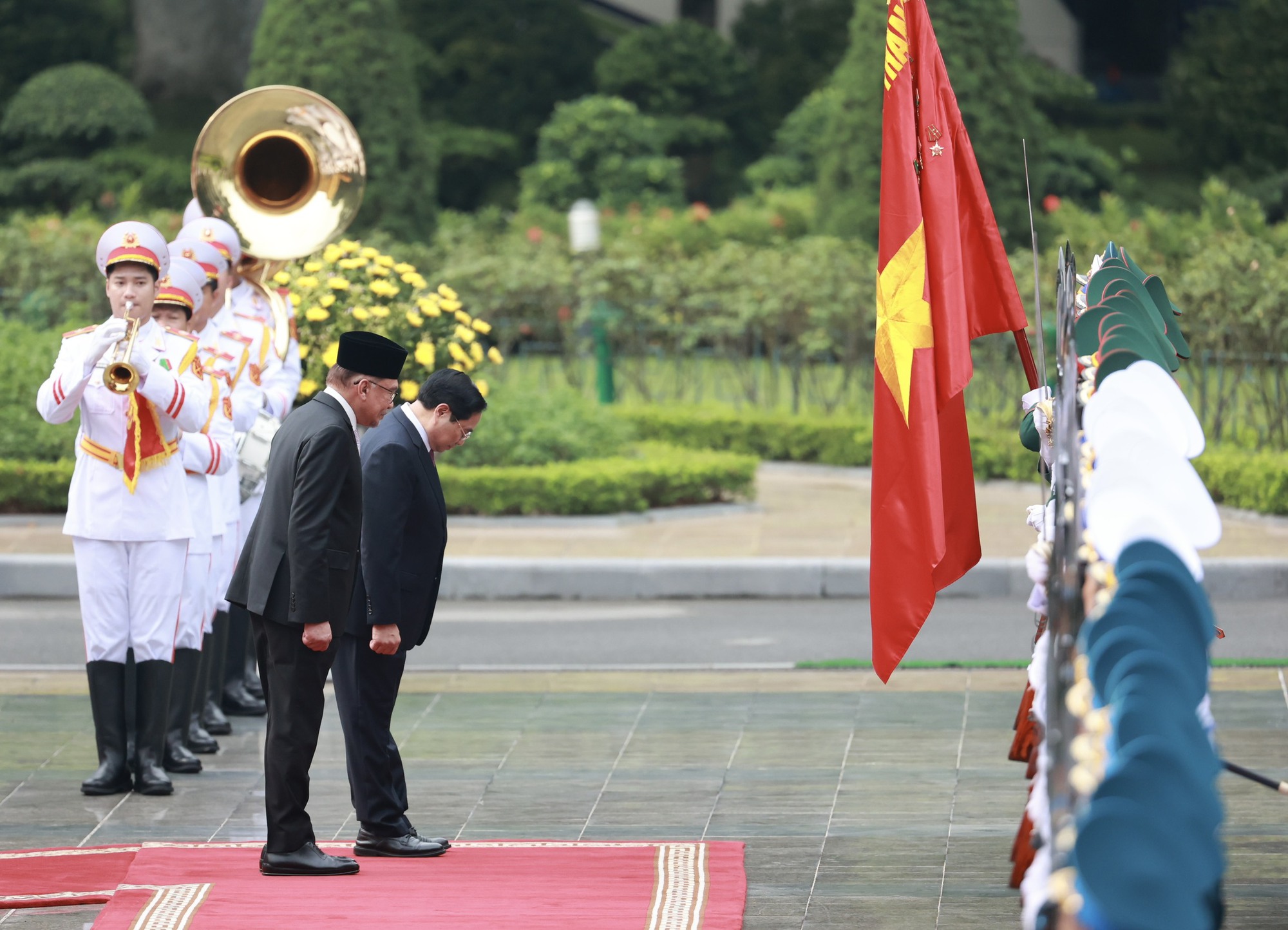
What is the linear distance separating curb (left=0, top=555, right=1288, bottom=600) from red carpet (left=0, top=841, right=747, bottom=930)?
4.92m

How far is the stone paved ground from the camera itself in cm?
573

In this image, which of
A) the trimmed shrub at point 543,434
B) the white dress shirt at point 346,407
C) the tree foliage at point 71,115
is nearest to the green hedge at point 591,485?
the trimmed shrub at point 543,434

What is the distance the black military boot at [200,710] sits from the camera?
7461mm

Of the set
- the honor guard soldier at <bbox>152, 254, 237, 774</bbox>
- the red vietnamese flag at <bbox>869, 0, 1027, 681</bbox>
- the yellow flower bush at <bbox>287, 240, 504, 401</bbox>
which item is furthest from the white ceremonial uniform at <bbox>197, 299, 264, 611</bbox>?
the red vietnamese flag at <bbox>869, 0, 1027, 681</bbox>

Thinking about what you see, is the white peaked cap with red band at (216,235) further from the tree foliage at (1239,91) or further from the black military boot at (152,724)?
the tree foliage at (1239,91)

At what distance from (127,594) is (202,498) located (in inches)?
21.3

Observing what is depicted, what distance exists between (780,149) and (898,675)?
77.6 feet

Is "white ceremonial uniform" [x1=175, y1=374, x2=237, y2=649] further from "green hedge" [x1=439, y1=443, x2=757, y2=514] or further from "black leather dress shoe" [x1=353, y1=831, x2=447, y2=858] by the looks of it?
"green hedge" [x1=439, y1=443, x2=757, y2=514]

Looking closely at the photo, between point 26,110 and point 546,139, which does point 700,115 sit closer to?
point 546,139

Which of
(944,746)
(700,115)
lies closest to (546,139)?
(700,115)

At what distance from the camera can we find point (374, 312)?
11.2 metres

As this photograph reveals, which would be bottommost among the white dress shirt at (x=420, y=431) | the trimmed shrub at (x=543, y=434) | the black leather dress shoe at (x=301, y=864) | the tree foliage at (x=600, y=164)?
the black leather dress shoe at (x=301, y=864)

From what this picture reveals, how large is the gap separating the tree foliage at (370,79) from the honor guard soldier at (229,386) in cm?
1275

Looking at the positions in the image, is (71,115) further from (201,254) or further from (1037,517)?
(1037,517)
